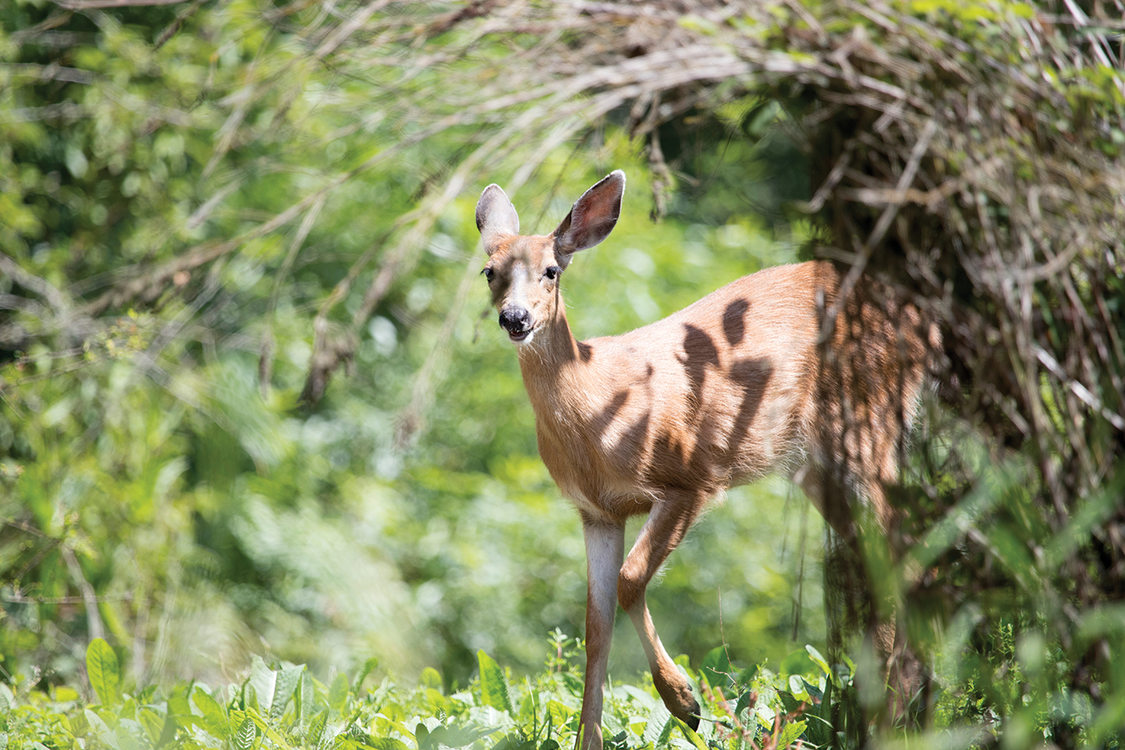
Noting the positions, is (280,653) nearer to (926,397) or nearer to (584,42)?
(584,42)

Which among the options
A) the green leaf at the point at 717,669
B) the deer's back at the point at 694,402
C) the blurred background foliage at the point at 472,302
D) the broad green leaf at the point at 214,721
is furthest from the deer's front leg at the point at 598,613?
the broad green leaf at the point at 214,721

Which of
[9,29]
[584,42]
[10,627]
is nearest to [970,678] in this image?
[584,42]

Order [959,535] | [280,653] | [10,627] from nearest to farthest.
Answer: [959,535]
[10,627]
[280,653]

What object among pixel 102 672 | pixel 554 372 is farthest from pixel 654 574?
pixel 102 672

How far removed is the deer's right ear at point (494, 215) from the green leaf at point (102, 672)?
1.92m

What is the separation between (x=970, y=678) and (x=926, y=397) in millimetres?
637

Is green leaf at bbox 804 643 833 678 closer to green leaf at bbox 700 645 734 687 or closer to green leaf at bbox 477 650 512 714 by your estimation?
green leaf at bbox 700 645 734 687

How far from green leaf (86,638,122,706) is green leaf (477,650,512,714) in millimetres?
1267

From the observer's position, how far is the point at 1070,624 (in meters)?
2.25

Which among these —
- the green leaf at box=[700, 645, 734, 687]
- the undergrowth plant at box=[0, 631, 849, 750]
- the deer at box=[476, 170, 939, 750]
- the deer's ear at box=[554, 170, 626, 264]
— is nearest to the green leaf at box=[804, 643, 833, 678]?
the undergrowth plant at box=[0, 631, 849, 750]

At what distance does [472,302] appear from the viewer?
7762 millimetres

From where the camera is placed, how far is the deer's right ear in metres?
3.54

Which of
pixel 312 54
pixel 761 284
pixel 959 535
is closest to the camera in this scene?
pixel 959 535

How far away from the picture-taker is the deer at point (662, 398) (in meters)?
3.20
